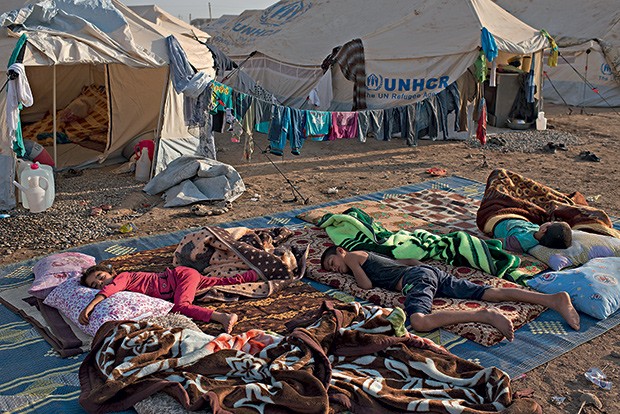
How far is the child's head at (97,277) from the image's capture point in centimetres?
423

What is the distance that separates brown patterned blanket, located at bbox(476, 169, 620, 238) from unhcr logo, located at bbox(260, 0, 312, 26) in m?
9.75

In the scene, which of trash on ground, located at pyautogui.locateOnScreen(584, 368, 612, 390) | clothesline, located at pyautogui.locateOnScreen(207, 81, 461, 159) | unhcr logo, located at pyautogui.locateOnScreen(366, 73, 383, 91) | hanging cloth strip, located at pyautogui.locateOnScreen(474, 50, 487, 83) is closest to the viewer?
trash on ground, located at pyautogui.locateOnScreen(584, 368, 612, 390)

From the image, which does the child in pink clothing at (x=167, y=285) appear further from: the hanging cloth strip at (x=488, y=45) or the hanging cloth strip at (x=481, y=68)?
the hanging cloth strip at (x=488, y=45)

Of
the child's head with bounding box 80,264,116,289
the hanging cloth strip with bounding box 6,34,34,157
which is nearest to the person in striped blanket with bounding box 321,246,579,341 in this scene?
the child's head with bounding box 80,264,116,289

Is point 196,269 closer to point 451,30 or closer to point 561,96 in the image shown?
point 451,30

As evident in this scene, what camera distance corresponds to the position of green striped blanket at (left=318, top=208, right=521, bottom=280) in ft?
15.7

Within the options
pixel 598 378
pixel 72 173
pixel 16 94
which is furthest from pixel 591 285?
pixel 72 173

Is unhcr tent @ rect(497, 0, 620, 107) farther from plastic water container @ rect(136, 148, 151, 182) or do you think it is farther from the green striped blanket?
the green striped blanket

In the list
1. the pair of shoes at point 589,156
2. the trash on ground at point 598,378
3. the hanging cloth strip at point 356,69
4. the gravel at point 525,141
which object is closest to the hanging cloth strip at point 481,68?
the gravel at point 525,141

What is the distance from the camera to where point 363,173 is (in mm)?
8781

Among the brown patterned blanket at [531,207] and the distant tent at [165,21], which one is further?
the distant tent at [165,21]

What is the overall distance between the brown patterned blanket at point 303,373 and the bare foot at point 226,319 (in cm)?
46

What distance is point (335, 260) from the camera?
15.7ft

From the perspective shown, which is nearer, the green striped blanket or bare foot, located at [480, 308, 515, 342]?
bare foot, located at [480, 308, 515, 342]
